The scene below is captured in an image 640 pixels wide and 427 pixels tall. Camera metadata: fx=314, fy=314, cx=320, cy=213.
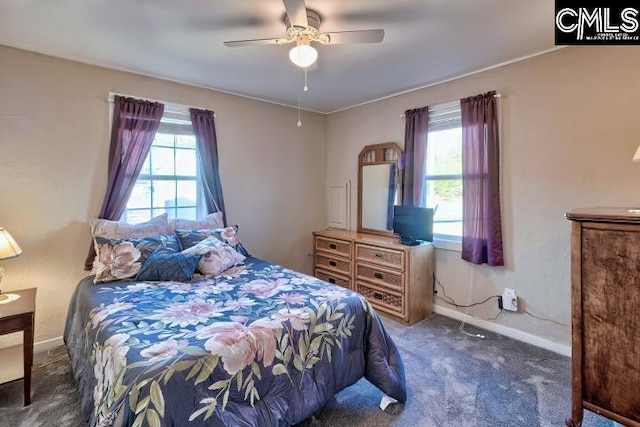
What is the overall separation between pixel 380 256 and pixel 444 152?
129 cm

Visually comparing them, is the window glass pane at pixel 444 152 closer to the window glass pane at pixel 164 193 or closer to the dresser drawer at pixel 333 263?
the dresser drawer at pixel 333 263

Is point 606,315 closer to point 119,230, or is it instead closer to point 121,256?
point 121,256

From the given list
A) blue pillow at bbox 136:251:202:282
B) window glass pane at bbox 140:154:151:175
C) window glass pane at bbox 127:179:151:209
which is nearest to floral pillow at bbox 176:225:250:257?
blue pillow at bbox 136:251:202:282

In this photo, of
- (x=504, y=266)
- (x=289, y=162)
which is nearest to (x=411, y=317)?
(x=504, y=266)

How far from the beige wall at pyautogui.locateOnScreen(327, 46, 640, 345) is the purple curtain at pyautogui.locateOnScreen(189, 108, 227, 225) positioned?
2.54m

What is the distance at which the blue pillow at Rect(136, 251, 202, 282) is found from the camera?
2.39 meters

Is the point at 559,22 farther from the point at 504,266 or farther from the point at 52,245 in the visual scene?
the point at 52,245

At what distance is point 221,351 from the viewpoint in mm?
1404

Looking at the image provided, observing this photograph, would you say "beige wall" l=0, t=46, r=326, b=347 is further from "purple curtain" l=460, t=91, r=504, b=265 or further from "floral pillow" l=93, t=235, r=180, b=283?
"purple curtain" l=460, t=91, r=504, b=265

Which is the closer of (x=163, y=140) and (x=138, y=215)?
(x=138, y=215)

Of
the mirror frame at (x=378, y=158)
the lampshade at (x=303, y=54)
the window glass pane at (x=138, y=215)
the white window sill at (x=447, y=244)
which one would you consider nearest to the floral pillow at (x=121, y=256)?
the window glass pane at (x=138, y=215)

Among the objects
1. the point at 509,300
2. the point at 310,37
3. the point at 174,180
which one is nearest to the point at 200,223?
the point at 174,180

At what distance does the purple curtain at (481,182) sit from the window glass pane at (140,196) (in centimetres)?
312

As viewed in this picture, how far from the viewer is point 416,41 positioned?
2361 millimetres
